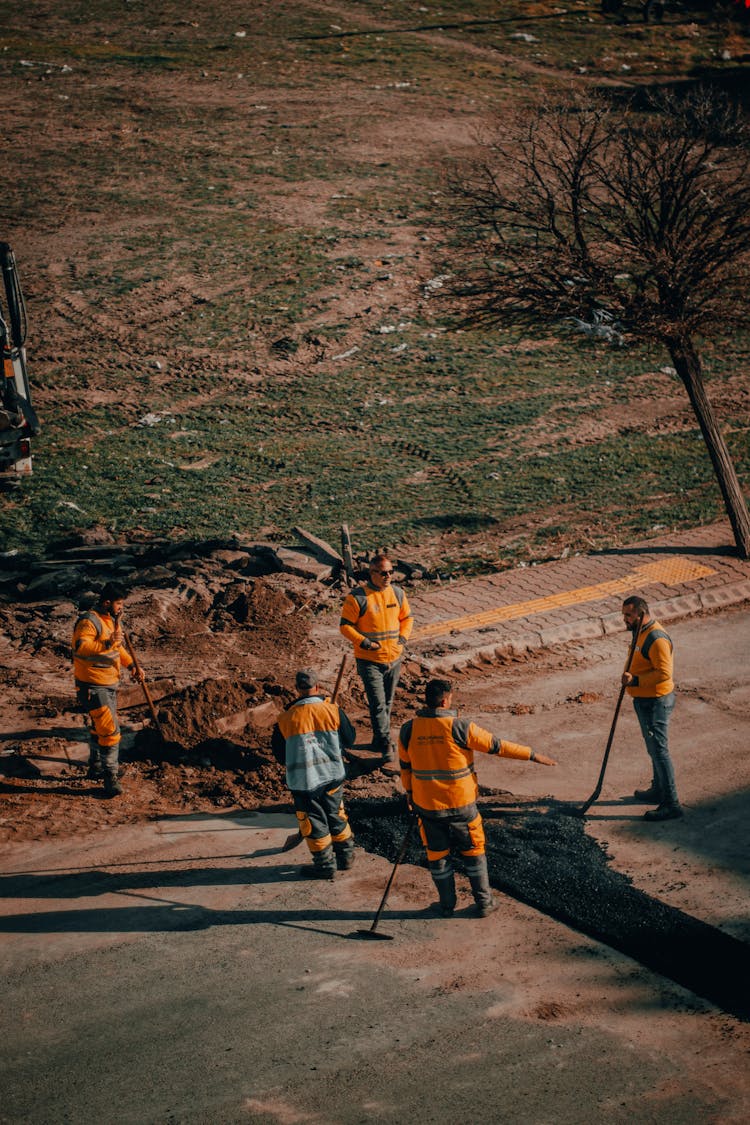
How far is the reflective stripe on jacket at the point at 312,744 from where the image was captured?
8.15m

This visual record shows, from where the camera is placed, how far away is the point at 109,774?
955 centimetres

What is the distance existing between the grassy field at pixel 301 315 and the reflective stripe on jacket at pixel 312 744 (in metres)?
6.23

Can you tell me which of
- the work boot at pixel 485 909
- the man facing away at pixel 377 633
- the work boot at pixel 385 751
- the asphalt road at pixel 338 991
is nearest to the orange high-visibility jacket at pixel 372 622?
the man facing away at pixel 377 633

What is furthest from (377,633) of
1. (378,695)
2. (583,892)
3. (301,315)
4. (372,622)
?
(301,315)

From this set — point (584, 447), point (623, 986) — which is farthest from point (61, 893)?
point (584, 447)

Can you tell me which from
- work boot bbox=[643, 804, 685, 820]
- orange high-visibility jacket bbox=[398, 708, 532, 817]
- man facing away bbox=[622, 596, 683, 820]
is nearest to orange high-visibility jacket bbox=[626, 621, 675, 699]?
man facing away bbox=[622, 596, 683, 820]

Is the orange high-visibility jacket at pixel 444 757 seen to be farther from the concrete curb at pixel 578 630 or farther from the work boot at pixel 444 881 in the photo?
the concrete curb at pixel 578 630

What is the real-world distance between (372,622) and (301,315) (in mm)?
12957

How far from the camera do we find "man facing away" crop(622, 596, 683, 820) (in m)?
8.88

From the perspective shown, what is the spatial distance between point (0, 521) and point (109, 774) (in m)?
6.84

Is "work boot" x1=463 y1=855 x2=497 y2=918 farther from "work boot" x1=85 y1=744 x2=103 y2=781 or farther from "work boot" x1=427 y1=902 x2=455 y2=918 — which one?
"work boot" x1=85 y1=744 x2=103 y2=781

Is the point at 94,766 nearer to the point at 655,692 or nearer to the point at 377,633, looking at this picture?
the point at 377,633

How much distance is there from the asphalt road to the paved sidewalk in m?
2.74

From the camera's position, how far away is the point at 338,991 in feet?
23.0
